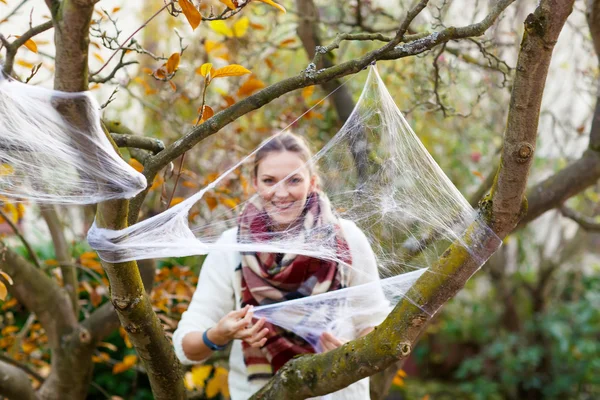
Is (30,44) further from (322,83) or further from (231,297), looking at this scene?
(231,297)

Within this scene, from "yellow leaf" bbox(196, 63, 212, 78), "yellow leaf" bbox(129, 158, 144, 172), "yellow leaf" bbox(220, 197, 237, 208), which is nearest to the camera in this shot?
"yellow leaf" bbox(196, 63, 212, 78)

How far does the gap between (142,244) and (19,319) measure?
310 centimetres

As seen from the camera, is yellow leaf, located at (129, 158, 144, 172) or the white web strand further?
yellow leaf, located at (129, 158, 144, 172)

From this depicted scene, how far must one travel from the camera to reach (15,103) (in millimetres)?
1487

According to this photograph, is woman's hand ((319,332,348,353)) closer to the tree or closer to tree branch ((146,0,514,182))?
the tree

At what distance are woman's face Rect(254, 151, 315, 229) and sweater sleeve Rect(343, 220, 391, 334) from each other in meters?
0.16

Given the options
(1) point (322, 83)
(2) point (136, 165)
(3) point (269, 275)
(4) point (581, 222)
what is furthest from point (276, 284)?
(4) point (581, 222)

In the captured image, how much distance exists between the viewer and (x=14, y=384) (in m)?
2.41

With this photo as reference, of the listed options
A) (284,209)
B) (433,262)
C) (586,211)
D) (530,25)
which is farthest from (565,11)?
(586,211)

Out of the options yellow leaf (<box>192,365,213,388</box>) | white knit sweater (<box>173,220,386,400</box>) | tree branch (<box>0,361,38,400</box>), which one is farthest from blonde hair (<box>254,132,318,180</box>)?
yellow leaf (<box>192,365,213,388</box>)

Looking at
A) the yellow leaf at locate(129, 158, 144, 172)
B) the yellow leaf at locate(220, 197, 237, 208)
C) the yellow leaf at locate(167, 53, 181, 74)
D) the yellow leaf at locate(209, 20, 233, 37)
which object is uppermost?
the yellow leaf at locate(209, 20, 233, 37)

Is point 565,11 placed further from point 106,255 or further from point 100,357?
point 100,357

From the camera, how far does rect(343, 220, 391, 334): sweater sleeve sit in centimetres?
206

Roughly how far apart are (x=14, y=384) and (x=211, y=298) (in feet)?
2.69
